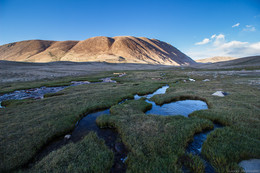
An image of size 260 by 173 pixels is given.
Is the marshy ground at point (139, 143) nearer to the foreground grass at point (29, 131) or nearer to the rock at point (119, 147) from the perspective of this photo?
the foreground grass at point (29, 131)

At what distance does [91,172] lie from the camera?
4875mm

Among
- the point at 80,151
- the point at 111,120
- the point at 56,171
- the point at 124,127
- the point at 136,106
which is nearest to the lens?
the point at 56,171

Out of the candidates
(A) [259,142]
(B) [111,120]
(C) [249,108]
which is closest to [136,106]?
(B) [111,120]

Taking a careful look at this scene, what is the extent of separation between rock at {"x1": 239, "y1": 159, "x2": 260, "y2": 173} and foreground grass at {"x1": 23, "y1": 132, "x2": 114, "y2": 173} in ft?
20.2

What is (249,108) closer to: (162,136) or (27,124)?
(162,136)

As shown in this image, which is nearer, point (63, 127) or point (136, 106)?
point (63, 127)

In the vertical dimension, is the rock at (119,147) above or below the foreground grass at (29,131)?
below

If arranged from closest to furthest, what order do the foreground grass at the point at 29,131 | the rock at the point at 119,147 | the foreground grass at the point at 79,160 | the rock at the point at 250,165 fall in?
the rock at the point at 250,165 → the foreground grass at the point at 79,160 → the foreground grass at the point at 29,131 → the rock at the point at 119,147

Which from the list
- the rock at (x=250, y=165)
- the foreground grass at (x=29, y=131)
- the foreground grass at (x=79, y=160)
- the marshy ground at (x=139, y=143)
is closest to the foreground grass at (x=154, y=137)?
the marshy ground at (x=139, y=143)

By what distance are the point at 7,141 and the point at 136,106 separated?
1069 cm

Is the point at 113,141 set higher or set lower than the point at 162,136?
lower

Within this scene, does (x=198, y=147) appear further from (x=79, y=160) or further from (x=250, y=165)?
(x=79, y=160)

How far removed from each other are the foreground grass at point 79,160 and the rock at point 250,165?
20.2 ft

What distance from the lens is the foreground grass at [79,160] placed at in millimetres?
4984
